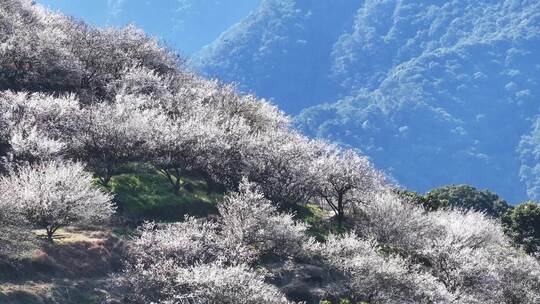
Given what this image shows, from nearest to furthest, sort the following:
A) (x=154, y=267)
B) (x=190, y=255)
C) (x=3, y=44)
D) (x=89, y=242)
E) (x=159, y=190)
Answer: (x=154, y=267) < (x=190, y=255) < (x=89, y=242) < (x=159, y=190) < (x=3, y=44)

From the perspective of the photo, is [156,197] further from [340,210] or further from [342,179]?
[340,210]

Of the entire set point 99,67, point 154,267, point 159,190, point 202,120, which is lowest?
point 154,267

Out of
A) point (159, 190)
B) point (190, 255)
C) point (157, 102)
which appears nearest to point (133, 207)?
point (159, 190)

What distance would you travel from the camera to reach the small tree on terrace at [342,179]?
206 ft

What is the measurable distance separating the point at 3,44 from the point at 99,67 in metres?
16.3

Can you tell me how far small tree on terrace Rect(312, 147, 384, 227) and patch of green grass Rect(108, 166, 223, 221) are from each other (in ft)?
34.4

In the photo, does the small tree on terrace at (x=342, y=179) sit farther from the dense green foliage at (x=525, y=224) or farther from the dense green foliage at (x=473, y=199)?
the dense green foliage at (x=473, y=199)

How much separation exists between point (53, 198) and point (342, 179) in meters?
29.3

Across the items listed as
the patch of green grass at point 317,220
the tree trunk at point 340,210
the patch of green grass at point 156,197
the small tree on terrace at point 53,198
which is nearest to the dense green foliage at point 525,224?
the patch of green grass at point 317,220

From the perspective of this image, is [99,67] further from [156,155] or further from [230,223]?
[230,223]

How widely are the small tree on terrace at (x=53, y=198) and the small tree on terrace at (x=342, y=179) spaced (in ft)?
78.1

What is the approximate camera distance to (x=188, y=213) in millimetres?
58062

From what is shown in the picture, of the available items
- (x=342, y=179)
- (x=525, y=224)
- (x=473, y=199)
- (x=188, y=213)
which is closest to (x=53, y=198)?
(x=188, y=213)

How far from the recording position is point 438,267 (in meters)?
56.9
